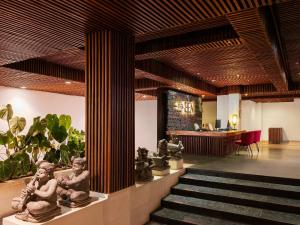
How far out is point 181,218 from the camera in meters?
4.57

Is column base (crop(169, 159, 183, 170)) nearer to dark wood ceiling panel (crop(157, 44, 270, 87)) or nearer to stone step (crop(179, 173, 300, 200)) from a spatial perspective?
stone step (crop(179, 173, 300, 200))

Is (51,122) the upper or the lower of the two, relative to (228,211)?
Result: upper

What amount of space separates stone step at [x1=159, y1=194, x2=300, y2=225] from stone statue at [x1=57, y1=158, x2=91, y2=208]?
232 cm

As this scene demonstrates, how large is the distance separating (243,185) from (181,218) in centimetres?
156

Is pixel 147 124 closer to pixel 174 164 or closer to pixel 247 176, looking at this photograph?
pixel 174 164

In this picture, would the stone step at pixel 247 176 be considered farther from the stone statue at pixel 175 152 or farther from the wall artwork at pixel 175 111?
the wall artwork at pixel 175 111

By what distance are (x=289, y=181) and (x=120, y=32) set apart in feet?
14.7

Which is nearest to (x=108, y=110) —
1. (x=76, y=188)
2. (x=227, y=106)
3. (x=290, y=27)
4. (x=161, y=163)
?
(x=76, y=188)

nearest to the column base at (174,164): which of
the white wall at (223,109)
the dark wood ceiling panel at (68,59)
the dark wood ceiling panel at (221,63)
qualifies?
the dark wood ceiling panel at (221,63)

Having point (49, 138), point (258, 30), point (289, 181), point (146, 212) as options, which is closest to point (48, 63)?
point (49, 138)

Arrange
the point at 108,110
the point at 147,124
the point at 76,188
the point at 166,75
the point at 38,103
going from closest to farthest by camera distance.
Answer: the point at 76,188, the point at 108,110, the point at 166,75, the point at 38,103, the point at 147,124

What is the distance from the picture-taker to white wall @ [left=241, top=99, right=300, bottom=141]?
15.1m

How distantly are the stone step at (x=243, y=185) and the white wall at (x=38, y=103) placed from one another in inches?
293

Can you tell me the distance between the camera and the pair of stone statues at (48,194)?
276 centimetres
